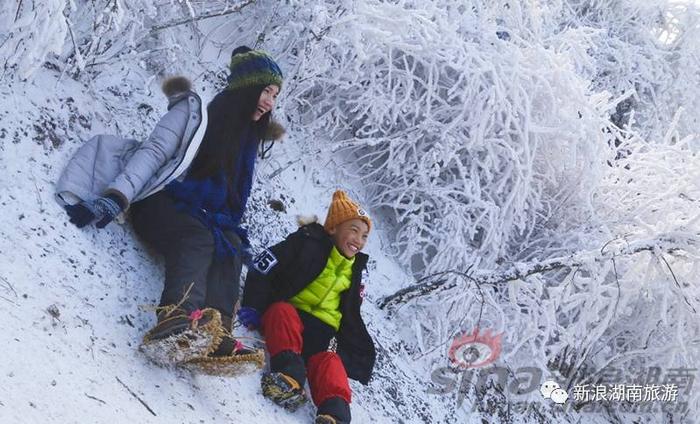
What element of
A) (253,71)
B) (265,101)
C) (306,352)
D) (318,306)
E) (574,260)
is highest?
(253,71)

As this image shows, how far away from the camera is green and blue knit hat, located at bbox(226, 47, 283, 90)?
382 cm

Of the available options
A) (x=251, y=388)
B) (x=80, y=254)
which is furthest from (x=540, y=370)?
(x=80, y=254)

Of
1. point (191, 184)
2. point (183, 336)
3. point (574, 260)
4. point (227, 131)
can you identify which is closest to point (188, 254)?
point (191, 184)

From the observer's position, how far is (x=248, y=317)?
12.4 ft

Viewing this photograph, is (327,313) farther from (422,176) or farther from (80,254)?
(422,176)

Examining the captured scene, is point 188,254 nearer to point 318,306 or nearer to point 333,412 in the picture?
point 318,306

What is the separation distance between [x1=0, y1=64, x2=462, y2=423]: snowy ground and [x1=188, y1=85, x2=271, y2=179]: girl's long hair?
49 cm

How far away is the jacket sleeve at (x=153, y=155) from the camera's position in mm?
3307

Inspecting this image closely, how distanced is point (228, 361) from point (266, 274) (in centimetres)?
91

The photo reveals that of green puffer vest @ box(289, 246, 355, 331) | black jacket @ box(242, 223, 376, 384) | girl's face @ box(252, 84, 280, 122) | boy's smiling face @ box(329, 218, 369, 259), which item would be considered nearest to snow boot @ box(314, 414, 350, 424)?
black jacket @ box(242, 223, 376, 384)

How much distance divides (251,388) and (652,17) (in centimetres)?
814

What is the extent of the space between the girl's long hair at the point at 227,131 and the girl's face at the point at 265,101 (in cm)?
2

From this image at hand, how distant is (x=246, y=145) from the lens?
3.83m

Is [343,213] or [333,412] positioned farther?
[343,213]
